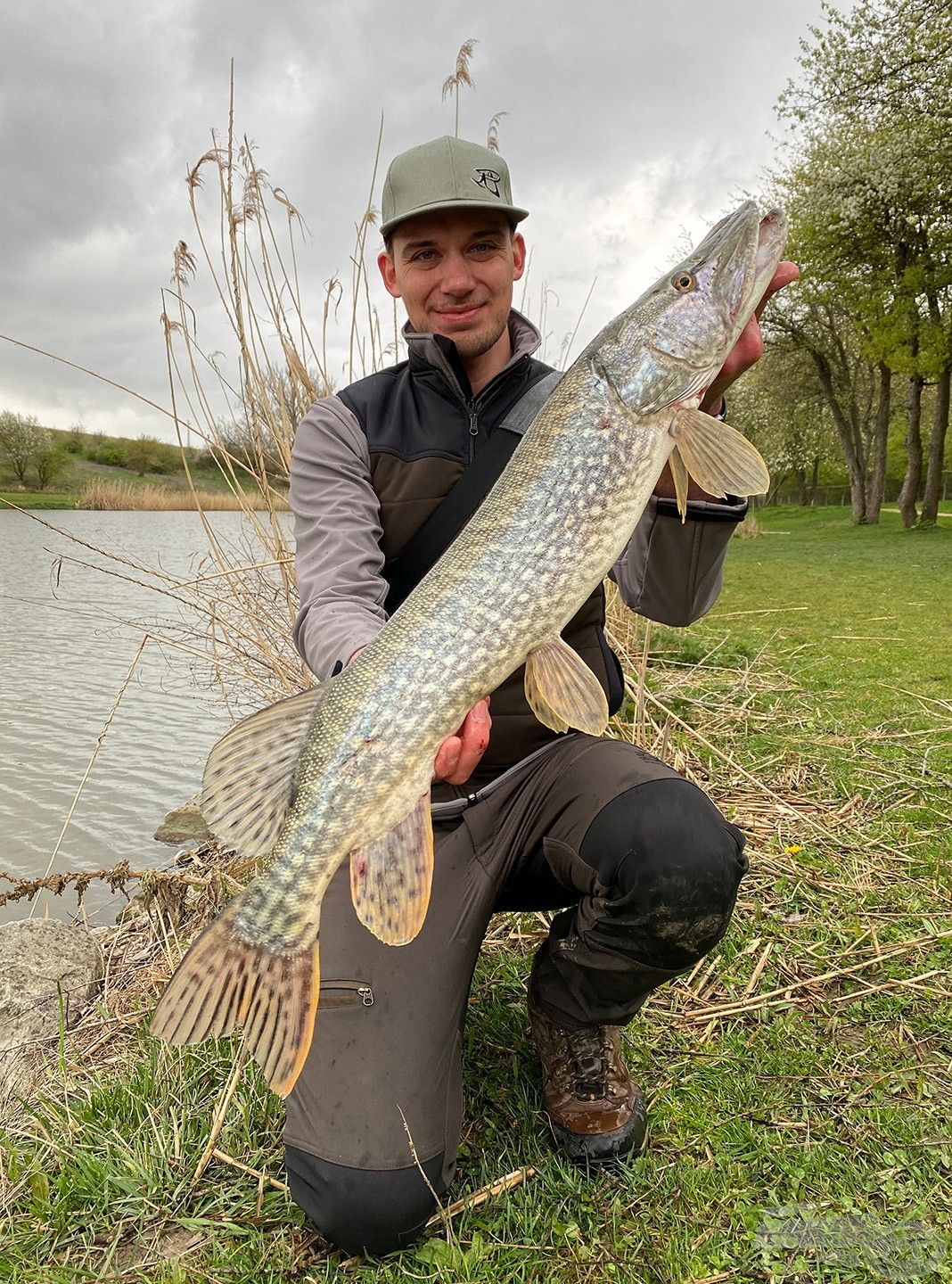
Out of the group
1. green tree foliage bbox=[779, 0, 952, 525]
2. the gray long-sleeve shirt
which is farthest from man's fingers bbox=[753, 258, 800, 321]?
green tree foliage bbox=[779, 0, 952, 525]

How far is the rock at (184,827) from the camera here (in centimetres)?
461

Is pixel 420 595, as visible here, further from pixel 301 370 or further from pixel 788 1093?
pixel 301 370

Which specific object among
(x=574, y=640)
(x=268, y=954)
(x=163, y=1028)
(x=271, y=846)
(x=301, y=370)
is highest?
(x=301, y=370)

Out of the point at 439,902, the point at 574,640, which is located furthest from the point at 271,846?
the point at 574,640

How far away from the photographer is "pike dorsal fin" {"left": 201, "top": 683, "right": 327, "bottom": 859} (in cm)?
177

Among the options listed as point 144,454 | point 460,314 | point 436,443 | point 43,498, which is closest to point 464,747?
point 436,443

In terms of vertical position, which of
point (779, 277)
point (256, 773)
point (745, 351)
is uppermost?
point (779, 277)

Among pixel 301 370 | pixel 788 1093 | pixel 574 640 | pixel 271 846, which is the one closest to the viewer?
pixel 271 846

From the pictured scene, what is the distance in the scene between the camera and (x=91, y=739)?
21.0 feet

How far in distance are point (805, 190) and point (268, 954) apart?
72.4ft

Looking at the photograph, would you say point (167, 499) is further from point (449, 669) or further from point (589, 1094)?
point (589, 1094)

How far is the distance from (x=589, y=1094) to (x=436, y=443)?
1770 mm

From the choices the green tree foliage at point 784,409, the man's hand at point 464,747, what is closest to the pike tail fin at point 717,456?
the man's hand at point 464,747

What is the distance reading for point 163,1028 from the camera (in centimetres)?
158
